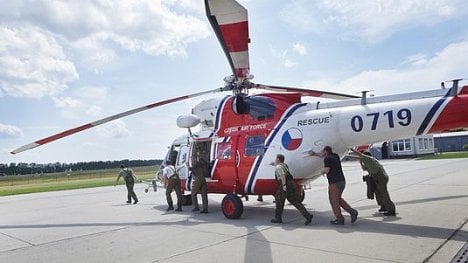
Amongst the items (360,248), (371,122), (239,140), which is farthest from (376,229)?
(239,140)

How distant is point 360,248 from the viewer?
615cm

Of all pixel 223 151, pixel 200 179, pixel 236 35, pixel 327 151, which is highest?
pixel 236 35

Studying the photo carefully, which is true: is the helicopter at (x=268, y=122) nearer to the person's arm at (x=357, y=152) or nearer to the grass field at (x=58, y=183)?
the person's arm at (x=357, y=152)

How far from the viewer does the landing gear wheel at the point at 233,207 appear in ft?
31.3

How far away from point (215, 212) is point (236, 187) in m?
1.37

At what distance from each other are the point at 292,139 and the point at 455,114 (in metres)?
3.47

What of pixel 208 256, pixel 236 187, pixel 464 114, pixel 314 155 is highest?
pixel 464 114

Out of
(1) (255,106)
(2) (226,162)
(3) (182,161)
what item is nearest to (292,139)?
(1) (255,106)

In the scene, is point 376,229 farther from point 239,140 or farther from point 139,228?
point 139,228

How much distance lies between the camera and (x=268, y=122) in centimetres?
995

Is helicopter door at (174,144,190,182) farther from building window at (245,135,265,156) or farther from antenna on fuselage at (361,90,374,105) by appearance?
antenna on fuselage at (361,90,374,105)

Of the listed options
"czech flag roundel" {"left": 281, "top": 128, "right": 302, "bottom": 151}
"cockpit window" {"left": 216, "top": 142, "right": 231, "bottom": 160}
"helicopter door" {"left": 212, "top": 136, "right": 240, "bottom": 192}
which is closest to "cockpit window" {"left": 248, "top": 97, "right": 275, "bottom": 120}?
"czech flag roundel" {"left": 281, "top": 128, "right": 302, "bottom": 151}

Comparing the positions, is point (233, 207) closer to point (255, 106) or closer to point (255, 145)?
point (255, 145)

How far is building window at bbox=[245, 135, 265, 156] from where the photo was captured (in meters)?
9.88
